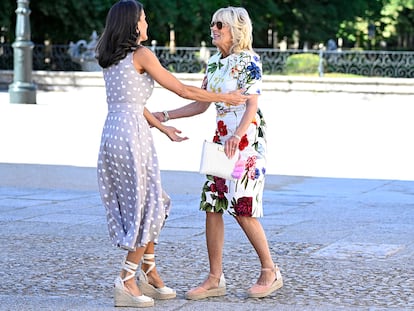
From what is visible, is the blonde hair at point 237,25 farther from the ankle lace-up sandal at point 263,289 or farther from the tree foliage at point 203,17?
the tree foliage at point 203,17

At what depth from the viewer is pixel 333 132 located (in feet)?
63.2

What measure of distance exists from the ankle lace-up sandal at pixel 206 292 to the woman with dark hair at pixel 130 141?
287 mm

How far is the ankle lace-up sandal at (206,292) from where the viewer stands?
6199 millimetres

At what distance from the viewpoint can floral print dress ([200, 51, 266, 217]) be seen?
6164mm

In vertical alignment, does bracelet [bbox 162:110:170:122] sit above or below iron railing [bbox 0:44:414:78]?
above

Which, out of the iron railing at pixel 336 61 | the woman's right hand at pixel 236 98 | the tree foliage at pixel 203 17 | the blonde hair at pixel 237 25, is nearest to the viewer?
the woman's right hand at pixel 236 98

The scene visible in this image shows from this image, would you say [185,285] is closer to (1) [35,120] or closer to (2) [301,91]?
(1) [35,120]

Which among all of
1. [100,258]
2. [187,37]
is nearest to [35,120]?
[100,258]

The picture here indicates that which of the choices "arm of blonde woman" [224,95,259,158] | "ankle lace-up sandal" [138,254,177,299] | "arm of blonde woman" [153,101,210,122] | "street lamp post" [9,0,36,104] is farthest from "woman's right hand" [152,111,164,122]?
"street lamp post" [9,0,36,104]

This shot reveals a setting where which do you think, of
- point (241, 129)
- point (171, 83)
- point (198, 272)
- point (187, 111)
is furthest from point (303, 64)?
point (171, 83)

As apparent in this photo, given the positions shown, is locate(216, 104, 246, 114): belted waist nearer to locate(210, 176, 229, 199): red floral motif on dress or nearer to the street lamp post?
locate(210, 176, 229, 199): red floral motif on dress

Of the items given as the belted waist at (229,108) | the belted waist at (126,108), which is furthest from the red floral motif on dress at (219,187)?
the belted waist at (126,108)

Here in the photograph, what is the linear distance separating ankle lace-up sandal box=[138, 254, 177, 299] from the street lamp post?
1991 cm

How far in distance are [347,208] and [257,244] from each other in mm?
4185
